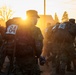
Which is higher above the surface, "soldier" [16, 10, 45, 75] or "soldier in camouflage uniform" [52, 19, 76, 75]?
"soldier" [16, 10, 45, 75]

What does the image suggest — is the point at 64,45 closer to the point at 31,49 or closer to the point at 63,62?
the point at 63,62

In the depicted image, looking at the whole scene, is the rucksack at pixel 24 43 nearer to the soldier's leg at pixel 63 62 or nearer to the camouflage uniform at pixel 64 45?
the soldier's leg at pixel 63 62

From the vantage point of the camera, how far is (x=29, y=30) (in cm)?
586

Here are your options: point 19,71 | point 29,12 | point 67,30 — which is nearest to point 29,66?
point 19,71

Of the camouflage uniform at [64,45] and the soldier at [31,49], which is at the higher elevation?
the soldier at [31,49]

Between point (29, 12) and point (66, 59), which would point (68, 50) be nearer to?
point (66, 59)

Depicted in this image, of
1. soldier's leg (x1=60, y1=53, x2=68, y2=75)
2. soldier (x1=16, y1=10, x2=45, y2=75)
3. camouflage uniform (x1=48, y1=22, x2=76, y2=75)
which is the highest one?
soldier (x1=16, y1=10, x2=45, y2=75)

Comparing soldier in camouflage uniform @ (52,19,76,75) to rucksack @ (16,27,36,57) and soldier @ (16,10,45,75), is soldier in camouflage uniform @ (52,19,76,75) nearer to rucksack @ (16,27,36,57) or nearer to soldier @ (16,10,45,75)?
soldier @ (16,10,45,75)

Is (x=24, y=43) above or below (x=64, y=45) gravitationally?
above

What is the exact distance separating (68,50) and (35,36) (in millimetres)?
5178

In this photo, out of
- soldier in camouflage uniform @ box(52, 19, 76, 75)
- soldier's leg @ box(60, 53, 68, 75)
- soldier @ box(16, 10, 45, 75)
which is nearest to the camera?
soldier @ box(16, 10, 45, 75)

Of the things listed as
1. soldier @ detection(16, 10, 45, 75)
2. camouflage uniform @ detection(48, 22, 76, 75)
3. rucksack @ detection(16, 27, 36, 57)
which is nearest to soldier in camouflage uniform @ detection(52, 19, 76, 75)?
camouflage uniform @ detection(48, 22, 76, 75)

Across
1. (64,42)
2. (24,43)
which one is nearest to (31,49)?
(24,43)

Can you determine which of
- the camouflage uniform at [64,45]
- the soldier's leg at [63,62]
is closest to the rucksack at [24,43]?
the soldier's leg at [63,62]
